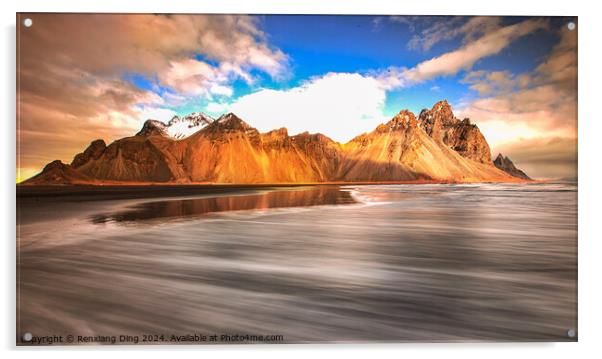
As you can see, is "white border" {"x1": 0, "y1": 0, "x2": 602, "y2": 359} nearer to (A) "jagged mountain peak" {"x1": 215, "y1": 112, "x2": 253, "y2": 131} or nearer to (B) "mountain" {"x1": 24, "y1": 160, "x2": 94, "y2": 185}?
(B) "mountain" {"x1": 24, "y1": 160, "x2": 94, "y2": 185}

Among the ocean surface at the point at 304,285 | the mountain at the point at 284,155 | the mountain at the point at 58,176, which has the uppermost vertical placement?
the mountain at the point at 284,155

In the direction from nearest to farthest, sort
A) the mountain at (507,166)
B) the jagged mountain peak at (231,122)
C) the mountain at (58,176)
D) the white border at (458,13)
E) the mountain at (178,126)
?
the white border at (458,13), the mountain at (58,176), the jagged mountain peak at (231,122), the mountain at (178,126), the mountain at (507,166)

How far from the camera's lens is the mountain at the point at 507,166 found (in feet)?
14.8

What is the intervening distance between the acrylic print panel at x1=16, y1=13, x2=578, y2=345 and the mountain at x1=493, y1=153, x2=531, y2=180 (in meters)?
0.05

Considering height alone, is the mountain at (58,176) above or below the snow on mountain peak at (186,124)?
below

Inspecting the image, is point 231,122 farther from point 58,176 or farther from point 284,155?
point 58,176

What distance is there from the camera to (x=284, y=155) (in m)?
5.71

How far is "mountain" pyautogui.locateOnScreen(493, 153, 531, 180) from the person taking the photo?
14.8ft

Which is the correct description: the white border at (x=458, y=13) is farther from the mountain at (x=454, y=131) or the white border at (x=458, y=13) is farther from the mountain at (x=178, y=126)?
the mountain at (x=178, y=126)

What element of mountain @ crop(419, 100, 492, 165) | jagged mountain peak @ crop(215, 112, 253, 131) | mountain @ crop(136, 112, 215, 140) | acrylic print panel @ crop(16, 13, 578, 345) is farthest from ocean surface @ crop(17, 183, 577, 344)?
jagged mountain peak @ crop(215, 112, 253, 131)

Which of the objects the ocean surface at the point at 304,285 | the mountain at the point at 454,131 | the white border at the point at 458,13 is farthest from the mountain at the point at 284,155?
the ocean surface at the point at 304,285

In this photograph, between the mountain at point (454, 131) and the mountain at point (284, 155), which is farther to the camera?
the mountain at point (284, 155)

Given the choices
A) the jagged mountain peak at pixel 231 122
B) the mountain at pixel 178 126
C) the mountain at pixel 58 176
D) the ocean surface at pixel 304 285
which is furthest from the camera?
the mountain at pixel 178 126

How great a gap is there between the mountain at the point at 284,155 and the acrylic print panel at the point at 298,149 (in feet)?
0.19
